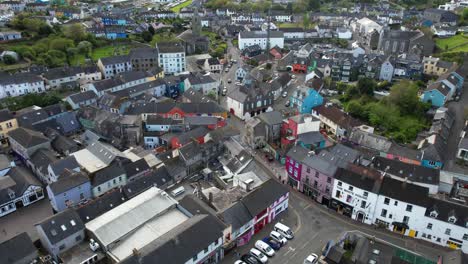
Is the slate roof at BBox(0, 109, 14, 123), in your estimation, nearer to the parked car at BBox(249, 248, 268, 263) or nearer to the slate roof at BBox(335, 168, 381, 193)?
the parked car at BBox(249, 248, 268, 263)

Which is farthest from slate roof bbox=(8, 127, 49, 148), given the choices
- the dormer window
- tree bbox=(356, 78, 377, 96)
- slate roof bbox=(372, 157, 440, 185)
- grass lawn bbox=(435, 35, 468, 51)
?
grass lawn bbox=(435, 35, 468, 51)

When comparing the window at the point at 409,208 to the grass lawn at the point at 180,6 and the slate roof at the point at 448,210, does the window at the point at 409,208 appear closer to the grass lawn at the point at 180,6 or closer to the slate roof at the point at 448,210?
the slate roof at the point at 448,210

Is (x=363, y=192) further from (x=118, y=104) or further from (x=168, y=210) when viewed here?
(x=118, y=104)

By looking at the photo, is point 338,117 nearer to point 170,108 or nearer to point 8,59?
point 170,108

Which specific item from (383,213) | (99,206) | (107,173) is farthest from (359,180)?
(107,173)

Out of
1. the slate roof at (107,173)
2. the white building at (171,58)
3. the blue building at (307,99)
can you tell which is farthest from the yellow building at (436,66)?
the slate roof at (107,173)

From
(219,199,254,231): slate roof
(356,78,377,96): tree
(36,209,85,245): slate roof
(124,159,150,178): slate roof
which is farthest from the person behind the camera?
(356,78,377,96): tree
